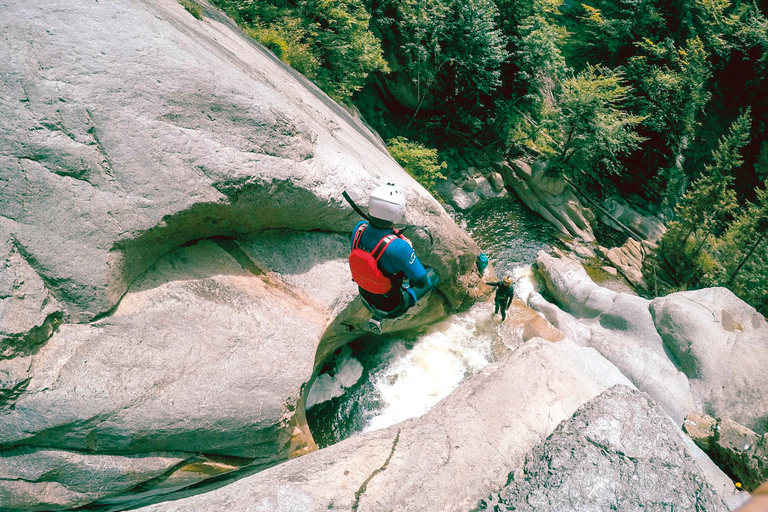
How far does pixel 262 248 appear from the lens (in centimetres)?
698

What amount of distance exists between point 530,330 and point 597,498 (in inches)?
303

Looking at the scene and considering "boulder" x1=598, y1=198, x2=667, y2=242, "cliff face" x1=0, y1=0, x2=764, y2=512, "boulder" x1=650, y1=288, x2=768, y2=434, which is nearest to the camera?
"cliff face" x1=0, y1=0, x2=764, y2=512

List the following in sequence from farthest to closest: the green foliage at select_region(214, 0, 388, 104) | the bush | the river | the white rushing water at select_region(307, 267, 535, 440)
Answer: the green foliage at select_region(214, 0, 388, 104)
the bush
the white rushing water at select_region(307, 267, 535, 440)
the river

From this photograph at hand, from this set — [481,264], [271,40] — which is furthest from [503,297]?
[271,40]

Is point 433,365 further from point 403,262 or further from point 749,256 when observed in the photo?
point 749,256

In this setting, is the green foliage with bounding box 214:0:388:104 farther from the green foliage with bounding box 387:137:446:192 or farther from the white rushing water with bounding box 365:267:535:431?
the white rushing water with bounding box 365:267:535:431

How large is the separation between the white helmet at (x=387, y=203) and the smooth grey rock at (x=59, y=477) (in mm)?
4482

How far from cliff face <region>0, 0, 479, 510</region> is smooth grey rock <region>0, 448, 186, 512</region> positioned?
0.05 ft

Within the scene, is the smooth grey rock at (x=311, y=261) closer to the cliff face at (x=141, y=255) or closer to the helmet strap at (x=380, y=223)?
the cliff face at (x=141, y=255)

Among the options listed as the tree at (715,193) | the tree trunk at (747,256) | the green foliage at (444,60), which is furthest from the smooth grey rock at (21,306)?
the tree at (715,193)

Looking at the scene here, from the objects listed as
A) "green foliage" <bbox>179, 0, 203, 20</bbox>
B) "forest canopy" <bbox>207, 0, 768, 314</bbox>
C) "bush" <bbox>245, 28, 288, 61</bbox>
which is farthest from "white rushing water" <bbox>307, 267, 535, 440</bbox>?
"bush" <bbox>245, 28, 288, 61</bbox>

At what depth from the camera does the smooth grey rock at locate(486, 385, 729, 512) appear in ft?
12.7

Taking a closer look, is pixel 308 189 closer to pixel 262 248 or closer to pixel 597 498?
pixel 262 248

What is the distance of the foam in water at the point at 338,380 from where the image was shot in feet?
29.7
